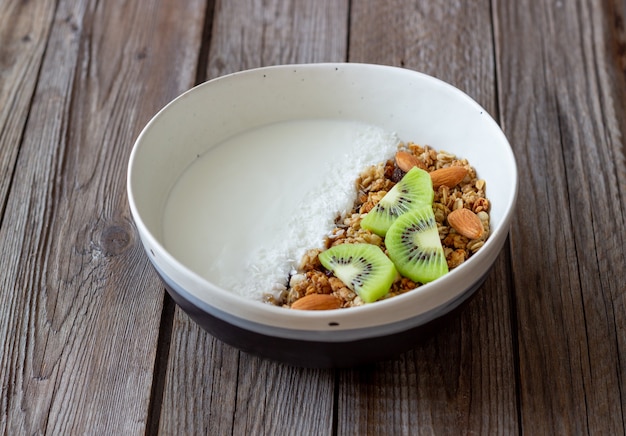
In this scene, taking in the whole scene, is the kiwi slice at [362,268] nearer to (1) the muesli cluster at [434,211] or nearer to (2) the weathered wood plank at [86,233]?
(1) the muesli cluster at [434,211]

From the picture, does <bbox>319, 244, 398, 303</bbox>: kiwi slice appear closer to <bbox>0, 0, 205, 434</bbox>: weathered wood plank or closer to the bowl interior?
the bowl interior

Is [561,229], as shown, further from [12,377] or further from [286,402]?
[12,377]

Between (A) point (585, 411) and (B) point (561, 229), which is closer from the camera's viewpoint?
(A) point (585, 411)

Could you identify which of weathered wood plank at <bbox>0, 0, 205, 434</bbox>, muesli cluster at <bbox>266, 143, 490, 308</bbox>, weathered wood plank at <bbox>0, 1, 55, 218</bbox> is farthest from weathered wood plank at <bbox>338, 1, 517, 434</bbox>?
weathered wood plank at <bbox>0, 1, 55, 218</bbox>

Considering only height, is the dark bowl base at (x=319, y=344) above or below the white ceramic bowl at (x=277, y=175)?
below

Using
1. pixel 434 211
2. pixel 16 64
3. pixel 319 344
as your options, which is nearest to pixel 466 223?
pixel 434 211

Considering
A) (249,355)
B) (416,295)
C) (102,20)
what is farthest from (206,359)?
(102,20)

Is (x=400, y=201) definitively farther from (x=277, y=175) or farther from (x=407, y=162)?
(x=277, y=175)

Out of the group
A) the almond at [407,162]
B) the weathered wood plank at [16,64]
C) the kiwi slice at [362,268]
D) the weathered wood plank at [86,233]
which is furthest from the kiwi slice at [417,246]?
the weathered wood plank at [16,64]
